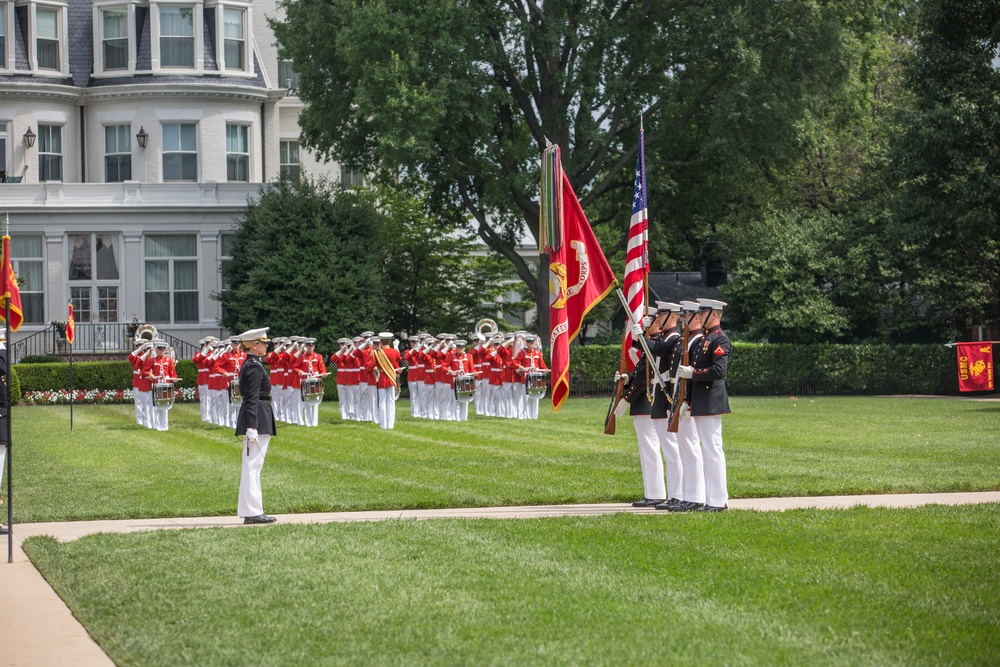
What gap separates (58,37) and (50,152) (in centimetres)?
399

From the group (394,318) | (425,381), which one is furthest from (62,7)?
(425,381)

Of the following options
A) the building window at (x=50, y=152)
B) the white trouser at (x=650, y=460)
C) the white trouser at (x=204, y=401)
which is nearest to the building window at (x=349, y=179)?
the building window at (x=50, y=152)

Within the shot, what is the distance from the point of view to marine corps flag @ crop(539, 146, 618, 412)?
14633mm

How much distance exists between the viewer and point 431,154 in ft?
124

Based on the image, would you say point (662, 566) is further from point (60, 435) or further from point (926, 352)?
point (926, 352)

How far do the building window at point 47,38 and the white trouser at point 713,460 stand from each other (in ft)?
123

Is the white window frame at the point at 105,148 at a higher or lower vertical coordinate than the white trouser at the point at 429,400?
higher

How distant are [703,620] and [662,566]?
183 centimetres

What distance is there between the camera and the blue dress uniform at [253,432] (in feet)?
44.0

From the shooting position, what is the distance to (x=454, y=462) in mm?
19344

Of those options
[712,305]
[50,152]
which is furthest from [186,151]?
[712,305]

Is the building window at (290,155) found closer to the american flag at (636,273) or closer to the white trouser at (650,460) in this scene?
the american flag at (636,273)

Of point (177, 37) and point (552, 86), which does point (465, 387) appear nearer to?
point (552, 86)

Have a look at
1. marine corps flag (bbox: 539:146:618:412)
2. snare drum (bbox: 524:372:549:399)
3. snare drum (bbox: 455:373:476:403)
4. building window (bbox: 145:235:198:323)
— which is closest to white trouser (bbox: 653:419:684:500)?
marine corps flag (bbox: 539:146:618:412)
